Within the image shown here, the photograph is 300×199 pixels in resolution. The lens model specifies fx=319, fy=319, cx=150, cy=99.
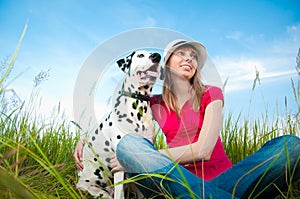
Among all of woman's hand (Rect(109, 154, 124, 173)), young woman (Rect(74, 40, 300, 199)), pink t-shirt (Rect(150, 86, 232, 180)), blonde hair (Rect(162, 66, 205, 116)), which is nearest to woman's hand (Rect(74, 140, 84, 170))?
young woman (Rect(74, 40, 300, 199))

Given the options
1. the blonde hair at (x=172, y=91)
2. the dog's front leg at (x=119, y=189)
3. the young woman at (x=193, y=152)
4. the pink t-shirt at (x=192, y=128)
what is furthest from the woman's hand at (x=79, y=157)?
the blonde hair at (x=172, y=91)

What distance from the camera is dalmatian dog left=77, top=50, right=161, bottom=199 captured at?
2562mm

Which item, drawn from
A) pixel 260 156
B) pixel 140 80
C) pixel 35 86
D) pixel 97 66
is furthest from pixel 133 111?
pixel 35 86

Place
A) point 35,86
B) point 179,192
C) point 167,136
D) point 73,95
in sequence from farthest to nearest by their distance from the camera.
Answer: point 35,86 < point 167,136 < point 73,95 < point 179,192

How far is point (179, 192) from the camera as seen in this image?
2096 mm

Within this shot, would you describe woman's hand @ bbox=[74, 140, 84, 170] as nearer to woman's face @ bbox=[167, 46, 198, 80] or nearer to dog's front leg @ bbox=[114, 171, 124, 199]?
dog's front leg @ bbox=[114, 171, 124, 199]

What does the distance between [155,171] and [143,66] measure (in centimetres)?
91

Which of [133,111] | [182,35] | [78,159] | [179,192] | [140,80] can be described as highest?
[182,35]

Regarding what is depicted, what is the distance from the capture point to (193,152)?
7.59 feet

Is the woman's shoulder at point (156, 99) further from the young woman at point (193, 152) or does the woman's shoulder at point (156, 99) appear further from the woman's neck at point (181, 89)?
the woman's neck at point (181, 89)

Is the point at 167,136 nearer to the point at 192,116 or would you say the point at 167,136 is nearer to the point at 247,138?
the point at 192,116

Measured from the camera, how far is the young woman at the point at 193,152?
6.98 feet

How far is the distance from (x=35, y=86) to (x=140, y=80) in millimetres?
1420

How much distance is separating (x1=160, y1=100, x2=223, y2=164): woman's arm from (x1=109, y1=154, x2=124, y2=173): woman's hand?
1.12 ft
